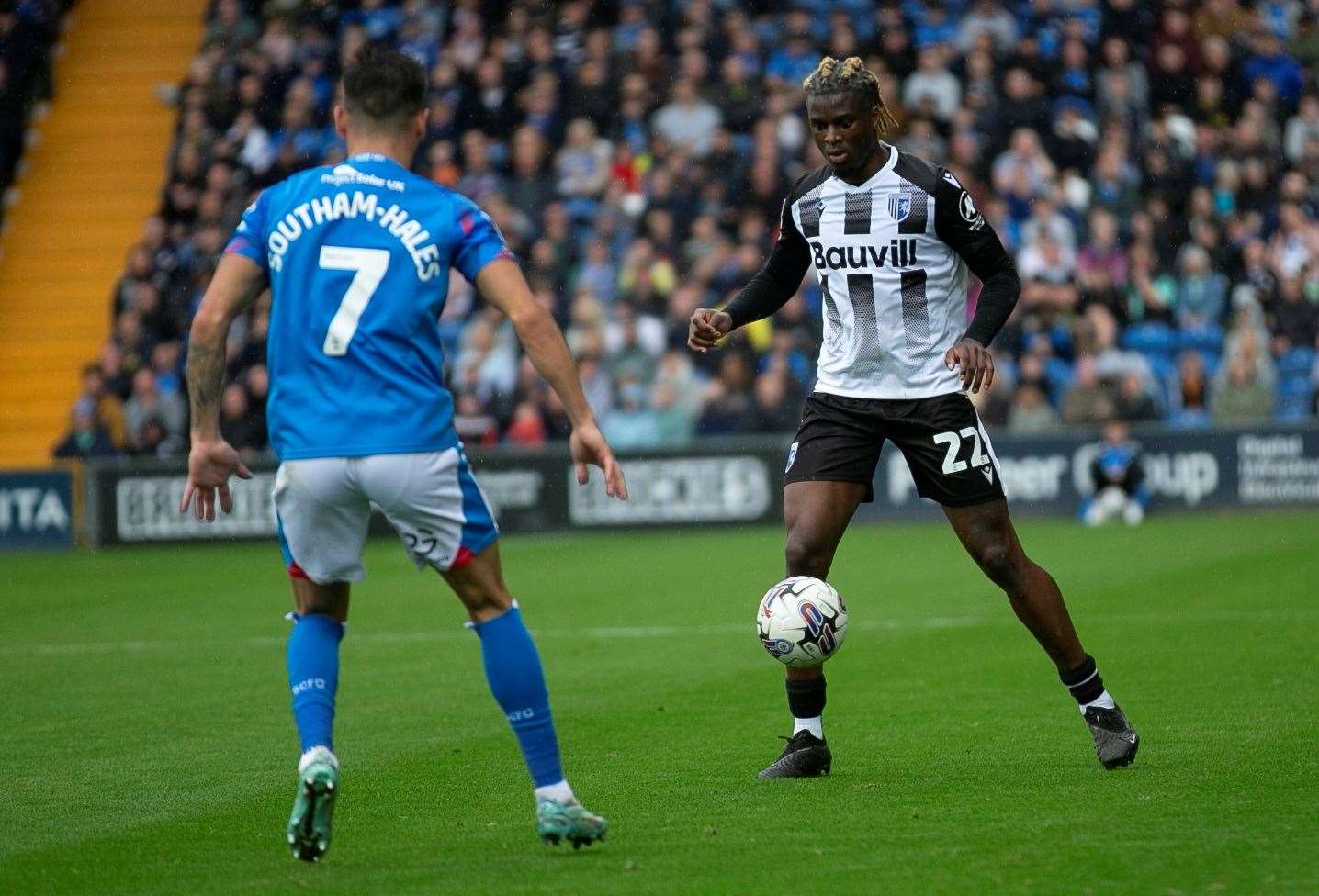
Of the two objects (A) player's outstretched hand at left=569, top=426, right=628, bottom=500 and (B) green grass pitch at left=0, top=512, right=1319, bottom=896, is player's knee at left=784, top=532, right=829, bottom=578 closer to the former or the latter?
(B) green grass pitch at left=0, top=512, right=1319, bottom=896

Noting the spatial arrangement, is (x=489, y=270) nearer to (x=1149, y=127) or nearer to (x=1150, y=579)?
(x=1150, y=579)

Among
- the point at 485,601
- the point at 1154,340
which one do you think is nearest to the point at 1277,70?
the point at 1154,340

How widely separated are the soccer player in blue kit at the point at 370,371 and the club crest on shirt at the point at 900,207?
1961 mm

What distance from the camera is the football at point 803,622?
6625 millimetres

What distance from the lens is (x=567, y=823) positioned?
529 cm

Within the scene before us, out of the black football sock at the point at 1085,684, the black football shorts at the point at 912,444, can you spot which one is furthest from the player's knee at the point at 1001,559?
the black football sock at the point at 1085,684

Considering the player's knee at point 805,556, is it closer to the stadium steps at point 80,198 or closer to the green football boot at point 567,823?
the green football boot at point 567,823

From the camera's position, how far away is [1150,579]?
1357 centimetres

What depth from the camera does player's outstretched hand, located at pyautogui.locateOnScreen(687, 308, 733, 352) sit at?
6777 mm

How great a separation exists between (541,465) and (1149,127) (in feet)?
26.0

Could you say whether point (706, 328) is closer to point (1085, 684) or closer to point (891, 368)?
point (891, 368)

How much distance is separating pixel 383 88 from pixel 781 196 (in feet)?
54.9

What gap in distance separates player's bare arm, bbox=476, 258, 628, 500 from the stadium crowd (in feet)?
49.6

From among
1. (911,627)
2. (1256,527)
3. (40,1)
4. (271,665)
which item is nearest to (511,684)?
(271,665)
